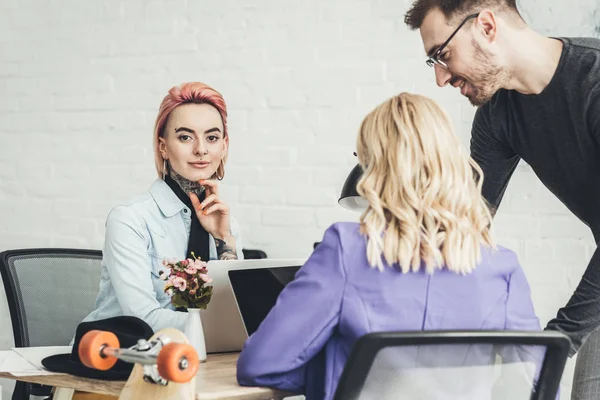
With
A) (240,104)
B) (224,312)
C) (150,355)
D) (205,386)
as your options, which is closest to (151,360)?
(150,355)

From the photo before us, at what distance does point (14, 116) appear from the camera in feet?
11.0

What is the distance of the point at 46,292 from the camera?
7.65ft

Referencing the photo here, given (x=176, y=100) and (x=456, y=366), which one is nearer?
(x=456, y=366)

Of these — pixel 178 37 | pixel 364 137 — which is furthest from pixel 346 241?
pixel 178 37

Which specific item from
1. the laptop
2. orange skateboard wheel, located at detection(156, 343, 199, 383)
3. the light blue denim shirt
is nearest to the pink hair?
the light blue denim shirt

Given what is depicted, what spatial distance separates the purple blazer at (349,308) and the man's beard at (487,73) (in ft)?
2.54

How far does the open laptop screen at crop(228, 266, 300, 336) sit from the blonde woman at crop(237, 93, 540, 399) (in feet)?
0.86

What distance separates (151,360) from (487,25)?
4.41 ft

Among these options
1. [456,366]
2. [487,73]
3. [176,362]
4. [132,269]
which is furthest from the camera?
[487,73]

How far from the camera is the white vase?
1.67 metres

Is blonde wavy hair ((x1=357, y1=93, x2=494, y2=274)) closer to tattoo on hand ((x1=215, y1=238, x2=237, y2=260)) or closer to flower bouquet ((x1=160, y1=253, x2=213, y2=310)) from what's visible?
flower bouquet ((x1=160, y1=253, x2=213, y2=310))

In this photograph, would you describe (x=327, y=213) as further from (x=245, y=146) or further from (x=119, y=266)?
(x=119, y=266)

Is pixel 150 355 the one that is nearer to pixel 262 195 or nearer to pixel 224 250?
pixel 224 250

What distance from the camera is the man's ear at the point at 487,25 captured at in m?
2.04
